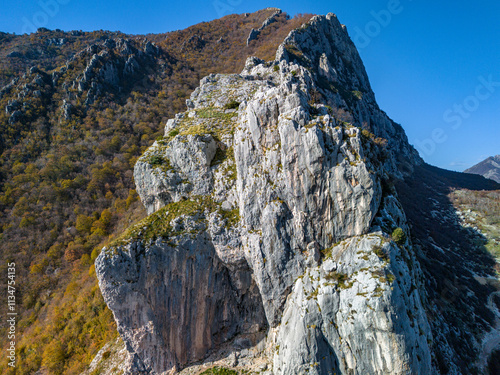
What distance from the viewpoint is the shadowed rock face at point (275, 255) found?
14383mm

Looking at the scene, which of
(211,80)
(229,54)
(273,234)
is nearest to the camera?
(273,234)

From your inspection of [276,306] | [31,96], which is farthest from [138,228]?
[31,96]

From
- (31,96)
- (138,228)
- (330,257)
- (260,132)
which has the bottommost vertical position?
(330,257)

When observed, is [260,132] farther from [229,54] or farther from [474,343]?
[229,54]

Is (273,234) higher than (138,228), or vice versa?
(138,228)

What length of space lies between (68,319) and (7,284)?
1319 centimetres

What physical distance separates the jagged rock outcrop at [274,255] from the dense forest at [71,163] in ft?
40.0

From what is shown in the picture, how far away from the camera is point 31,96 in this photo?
5566 cm

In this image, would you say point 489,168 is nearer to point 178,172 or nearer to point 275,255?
point 275,255

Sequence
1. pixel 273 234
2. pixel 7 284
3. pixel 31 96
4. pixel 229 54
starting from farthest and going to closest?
pixel 229 54 < pixel 31 96 < pixel 7 284 < pixel 273 234

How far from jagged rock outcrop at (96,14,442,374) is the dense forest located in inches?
479

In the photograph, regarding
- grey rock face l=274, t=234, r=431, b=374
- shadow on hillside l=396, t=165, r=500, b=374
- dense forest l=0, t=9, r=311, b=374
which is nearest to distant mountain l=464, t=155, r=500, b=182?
shadow on hillside l=396, t=165, r=500, b=374

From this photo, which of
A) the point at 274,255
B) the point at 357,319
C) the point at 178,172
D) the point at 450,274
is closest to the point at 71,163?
the point at 178,172

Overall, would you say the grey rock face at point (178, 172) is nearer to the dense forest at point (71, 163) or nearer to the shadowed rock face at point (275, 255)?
the shadowed rock face at point (275, 255)
